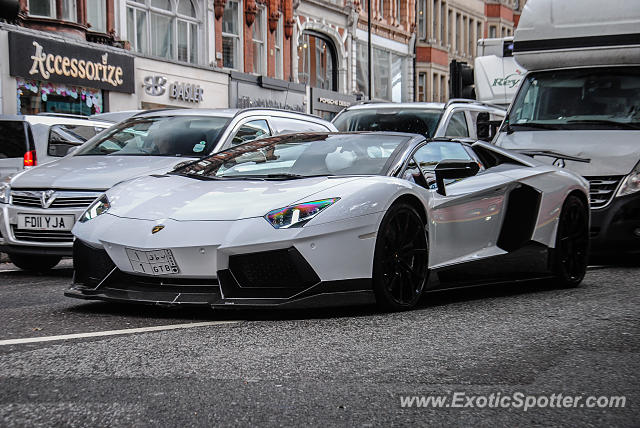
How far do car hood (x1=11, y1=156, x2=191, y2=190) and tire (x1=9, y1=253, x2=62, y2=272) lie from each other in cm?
81

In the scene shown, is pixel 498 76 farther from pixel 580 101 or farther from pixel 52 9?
pixel 52 9

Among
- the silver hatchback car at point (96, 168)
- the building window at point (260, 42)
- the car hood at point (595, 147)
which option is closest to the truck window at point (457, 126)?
the car hood at point (595, 147)

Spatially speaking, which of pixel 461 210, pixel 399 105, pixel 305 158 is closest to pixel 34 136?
pixel 399 105

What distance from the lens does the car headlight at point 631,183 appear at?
10.5 meters

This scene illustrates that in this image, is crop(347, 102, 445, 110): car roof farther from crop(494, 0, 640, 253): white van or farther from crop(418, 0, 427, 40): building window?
crop(418, 0, 427, 40): building window

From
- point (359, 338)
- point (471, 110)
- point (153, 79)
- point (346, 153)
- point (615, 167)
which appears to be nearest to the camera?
point (359, 338)

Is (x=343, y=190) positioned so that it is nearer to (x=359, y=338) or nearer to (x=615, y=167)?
(x=359, y=338)

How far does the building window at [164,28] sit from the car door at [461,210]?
23119 millimetres

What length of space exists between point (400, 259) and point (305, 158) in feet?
3.57

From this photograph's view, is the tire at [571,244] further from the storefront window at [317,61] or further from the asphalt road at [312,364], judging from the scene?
the storefront window at [317,61]

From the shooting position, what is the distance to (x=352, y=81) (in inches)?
1815

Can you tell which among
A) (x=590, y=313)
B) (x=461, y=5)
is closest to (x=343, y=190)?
(x=590, y=313)

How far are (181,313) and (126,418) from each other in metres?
2.56

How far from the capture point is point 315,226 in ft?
19.6
